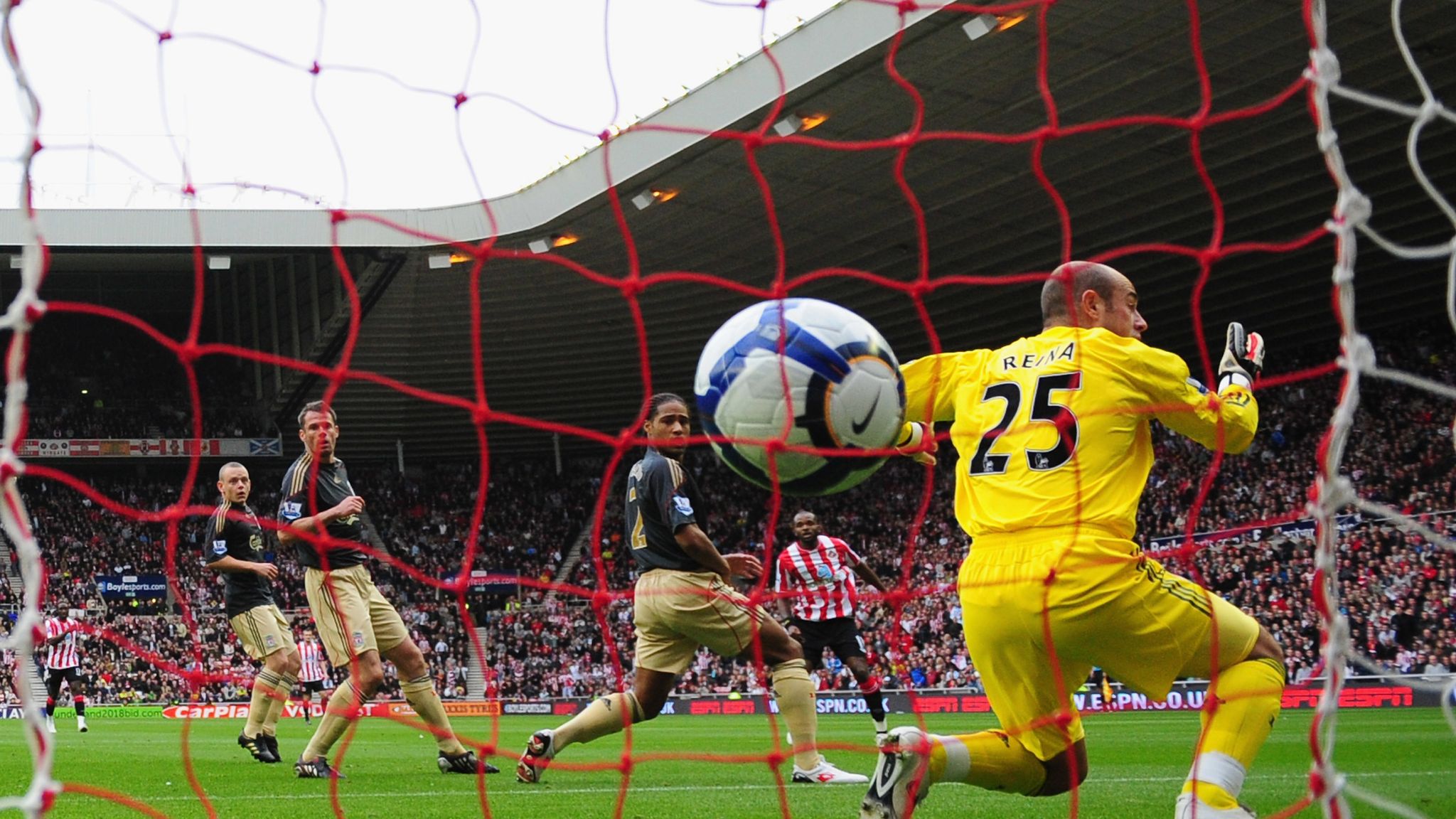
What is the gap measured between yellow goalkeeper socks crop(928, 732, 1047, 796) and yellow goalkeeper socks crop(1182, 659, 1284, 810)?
0.52 m

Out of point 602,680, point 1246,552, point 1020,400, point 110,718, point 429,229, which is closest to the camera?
point 1020,400

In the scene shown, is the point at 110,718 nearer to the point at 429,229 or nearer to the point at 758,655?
the point at 429,229

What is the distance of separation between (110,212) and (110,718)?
9.17 m

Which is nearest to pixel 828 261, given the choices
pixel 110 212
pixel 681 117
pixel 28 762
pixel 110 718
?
pixel 681 117

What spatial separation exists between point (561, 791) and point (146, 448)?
31.4 meters

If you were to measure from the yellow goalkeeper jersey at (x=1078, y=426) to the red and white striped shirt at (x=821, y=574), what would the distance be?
615cm

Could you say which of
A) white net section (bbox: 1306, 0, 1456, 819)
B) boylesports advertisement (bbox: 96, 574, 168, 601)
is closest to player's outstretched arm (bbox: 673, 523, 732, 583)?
white net section (bbox: 1306, 0, 1456, 819)

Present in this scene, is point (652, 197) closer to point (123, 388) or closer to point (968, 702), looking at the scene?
point (968, 702)

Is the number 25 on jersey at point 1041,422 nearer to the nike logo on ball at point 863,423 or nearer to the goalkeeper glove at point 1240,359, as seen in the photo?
the nike logo on ball at point 863,423

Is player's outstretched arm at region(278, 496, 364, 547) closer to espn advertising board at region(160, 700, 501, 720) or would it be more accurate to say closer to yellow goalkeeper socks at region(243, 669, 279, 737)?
yellow goalkeeper socks at region(243, 669, 279, 737)

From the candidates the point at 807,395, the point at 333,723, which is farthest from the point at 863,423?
the point at 333,723

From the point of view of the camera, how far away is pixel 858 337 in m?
4.65

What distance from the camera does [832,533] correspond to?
32.2 m

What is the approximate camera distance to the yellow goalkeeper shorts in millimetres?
4121
